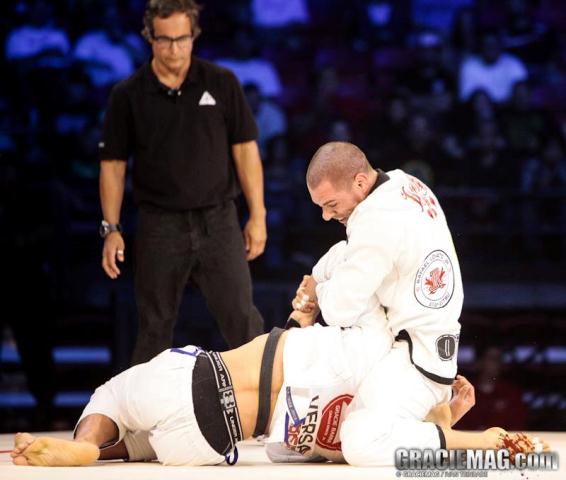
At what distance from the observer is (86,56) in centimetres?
587

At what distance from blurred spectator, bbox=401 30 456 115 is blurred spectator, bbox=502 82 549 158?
1.13 ft

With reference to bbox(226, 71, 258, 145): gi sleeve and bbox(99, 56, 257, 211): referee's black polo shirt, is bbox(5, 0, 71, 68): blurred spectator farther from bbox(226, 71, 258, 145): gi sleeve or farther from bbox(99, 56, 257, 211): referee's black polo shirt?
bbox(226, 71, 258, 145): gi sleeve

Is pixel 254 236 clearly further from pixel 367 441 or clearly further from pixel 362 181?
pixel 367 441

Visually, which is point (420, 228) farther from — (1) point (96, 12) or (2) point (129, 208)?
(1) point (96, 12)

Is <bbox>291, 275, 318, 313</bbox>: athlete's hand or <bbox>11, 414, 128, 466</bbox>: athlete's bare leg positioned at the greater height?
<bbox>291, 275, 318, 313</bbox>: athlete's hand

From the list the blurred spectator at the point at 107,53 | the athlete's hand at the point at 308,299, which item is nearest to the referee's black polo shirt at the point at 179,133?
the athlete's hand at the point at 308,299

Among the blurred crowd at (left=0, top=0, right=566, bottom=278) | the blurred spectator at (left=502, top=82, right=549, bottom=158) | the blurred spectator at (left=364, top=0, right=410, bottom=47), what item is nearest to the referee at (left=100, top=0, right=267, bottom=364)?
the blurred crowd at (left=0, top=0, right=566, bottom=278)

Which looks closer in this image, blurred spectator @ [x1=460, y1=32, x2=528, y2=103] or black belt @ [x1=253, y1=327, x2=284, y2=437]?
black belt @ [x1=253, y1=327, x2=284, y2=437]

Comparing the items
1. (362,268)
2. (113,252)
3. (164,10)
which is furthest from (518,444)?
(164,10)

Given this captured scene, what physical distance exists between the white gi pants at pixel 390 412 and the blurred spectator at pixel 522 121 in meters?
3.26

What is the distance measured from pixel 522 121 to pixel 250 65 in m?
1.56

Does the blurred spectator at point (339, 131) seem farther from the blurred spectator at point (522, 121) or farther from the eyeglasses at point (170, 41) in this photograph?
the eyeglasses at point (170, 41)

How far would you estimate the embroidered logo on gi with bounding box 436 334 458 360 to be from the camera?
2.83 m

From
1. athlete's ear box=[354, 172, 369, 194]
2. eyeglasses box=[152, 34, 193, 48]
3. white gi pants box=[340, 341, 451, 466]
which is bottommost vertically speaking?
white gi pants box=[340, 341, 451, 466]
